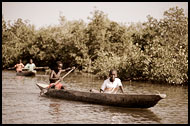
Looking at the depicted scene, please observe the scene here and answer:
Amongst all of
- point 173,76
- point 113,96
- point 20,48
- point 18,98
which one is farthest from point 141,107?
point 20,48

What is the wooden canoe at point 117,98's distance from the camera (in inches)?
370

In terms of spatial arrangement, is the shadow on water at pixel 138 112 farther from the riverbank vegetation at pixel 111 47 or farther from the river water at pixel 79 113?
the riverbank vegetation at pixel 111 47

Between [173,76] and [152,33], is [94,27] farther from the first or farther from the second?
[173,76]

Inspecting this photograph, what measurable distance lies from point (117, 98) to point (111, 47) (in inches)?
779

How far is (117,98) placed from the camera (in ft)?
33.0

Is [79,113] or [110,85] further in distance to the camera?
[110,85]

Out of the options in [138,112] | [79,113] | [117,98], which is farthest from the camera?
[117,98]

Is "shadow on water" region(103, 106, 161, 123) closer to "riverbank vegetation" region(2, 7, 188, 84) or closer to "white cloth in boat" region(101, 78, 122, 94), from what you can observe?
"white cloth in boat" region(101, 78, 122, 94)

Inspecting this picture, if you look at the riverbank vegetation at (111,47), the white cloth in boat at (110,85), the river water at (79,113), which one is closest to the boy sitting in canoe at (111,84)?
the white cloth in boat at (110,85)

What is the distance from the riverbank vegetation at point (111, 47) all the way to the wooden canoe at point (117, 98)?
26.9 feet

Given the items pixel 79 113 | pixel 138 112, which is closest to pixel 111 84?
pixel 138 112

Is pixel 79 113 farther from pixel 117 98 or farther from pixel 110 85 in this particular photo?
pixel 110 85

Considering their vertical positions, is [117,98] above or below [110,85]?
below

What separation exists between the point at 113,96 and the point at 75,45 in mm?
20702
